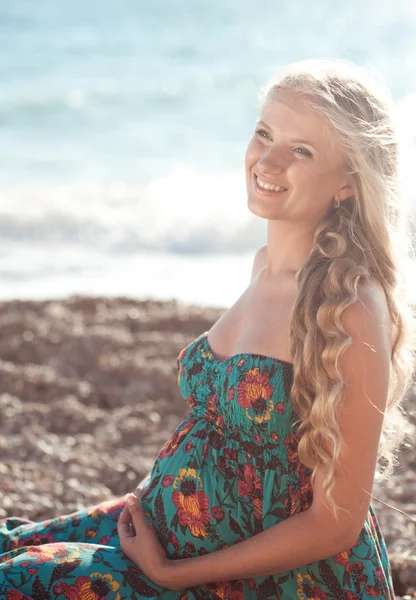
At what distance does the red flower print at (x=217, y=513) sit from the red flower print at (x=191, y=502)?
16 millimetres

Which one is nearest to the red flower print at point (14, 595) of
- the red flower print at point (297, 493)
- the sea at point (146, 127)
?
the red flower print at point (297, 493)

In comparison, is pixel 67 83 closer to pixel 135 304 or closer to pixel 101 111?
pixel 101 111

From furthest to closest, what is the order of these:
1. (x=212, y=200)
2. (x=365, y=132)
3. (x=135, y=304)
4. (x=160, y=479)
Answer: (x=212, y=200)
(x=135, y=304)
(x=160, y=479)
(x=365, y=132)

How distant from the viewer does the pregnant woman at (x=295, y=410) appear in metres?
2.00

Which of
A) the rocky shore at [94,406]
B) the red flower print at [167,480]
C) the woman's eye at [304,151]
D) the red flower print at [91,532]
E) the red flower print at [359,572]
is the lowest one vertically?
the rocky shore at [94,406]

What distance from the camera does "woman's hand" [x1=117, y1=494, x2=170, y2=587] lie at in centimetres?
213

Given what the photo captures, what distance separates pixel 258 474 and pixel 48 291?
Result: 298 inches

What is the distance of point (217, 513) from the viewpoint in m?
2.17

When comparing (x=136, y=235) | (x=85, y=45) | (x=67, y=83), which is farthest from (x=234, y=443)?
(x=85, y=45)

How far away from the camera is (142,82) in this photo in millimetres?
24094

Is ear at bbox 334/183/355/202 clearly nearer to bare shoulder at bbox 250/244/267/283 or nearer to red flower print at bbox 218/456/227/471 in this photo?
bare shoulder at bbox 250/244/267/283

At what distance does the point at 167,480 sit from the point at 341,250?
790 millimetres

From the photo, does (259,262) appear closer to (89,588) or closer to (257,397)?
(257,397)

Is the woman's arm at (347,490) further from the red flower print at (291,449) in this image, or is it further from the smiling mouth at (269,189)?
the smiling mouth at (269,189)
